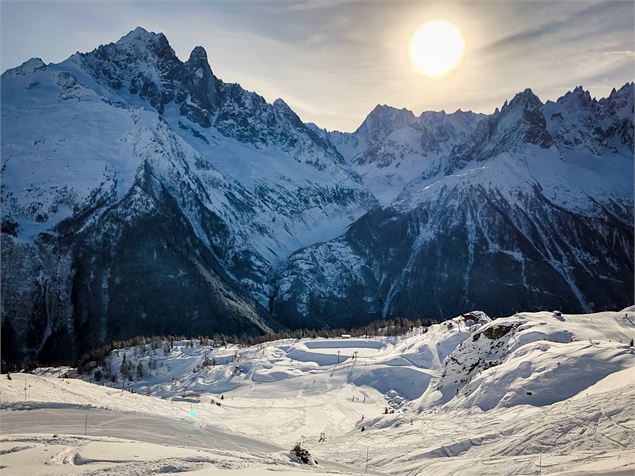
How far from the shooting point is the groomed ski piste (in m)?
21.8

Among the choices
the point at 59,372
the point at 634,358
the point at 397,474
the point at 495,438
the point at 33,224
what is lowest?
the point at 59,372

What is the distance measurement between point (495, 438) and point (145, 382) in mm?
65674

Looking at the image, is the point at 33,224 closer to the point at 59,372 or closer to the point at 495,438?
the point at 59,372

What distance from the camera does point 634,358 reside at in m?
32.0

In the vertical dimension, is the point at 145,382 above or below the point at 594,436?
below

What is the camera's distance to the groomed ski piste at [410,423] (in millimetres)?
21812

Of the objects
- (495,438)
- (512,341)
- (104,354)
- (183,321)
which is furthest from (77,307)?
(495,438)

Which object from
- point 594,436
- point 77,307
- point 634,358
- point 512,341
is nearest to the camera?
point 594,436

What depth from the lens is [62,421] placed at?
28984mm

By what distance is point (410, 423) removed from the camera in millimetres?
37156

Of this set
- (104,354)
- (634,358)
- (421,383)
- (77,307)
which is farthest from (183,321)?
(634,358)

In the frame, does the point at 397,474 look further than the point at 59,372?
No

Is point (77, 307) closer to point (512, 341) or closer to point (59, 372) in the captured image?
point (59, 372)

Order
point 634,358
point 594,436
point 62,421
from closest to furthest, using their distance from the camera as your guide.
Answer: point 594,436 → point 62,421 → point 634,358
